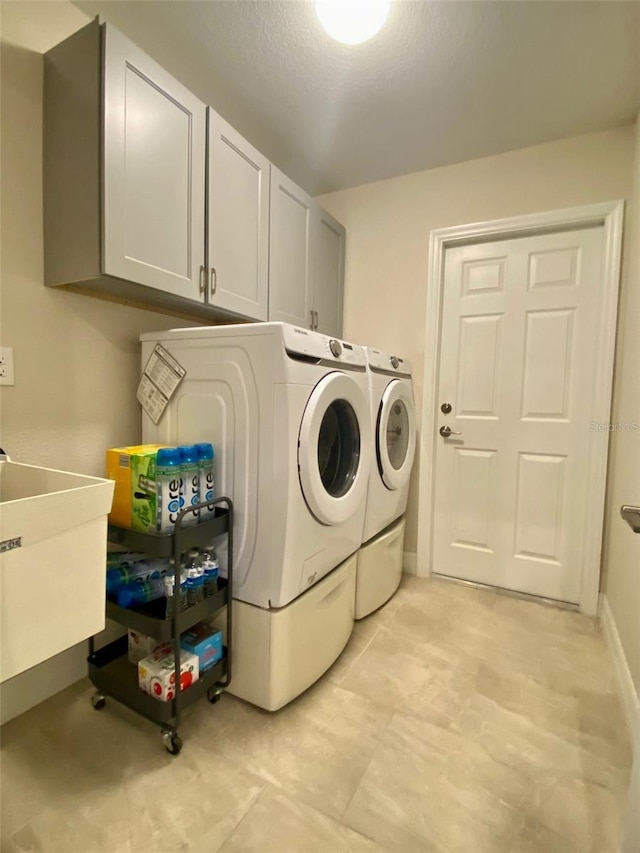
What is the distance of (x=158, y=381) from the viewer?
1.47m

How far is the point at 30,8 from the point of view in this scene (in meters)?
1.24

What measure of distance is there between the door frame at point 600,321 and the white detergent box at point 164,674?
1.57 m

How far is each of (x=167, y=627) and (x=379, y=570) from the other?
1.08m

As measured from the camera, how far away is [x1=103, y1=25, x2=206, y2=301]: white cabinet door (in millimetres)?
1165

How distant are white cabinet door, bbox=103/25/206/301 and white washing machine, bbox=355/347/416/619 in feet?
2.78

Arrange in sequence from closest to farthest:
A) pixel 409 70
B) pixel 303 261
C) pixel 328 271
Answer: pixel 409 70
pixel 303 261
pixel 328 271

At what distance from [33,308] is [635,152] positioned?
8.45 ft

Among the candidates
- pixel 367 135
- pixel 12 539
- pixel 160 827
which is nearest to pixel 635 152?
pixel 367 135

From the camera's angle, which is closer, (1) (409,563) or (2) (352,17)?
(2) (352,17)

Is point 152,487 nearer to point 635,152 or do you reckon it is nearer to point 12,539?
point 12,539

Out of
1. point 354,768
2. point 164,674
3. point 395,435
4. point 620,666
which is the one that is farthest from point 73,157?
point 620,666

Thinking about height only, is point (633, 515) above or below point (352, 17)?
below

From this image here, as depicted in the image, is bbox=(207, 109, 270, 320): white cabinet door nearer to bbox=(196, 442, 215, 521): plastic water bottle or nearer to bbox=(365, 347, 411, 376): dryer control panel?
bbox=(365, 347, 411, 376): dryer control panel

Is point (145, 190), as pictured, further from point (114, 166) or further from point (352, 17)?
point (352, 17)
